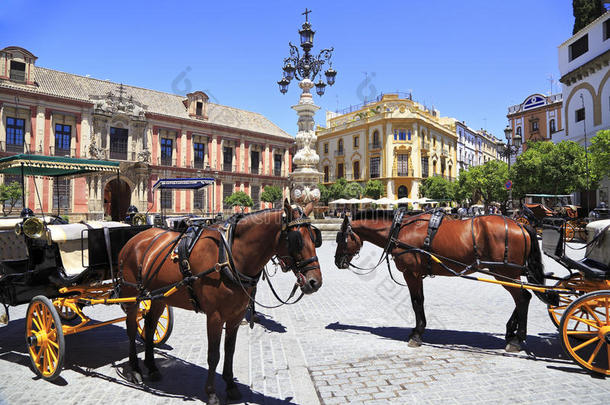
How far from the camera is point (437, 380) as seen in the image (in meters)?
3.90

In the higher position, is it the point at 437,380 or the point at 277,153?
the point at 277,153

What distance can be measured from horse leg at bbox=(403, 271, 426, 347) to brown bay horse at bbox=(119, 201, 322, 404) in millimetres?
2281

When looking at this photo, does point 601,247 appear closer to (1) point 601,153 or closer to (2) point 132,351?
(2) point 132,351

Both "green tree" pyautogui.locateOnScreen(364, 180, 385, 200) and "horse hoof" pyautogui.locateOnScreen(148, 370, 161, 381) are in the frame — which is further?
"green tree" pyautogui.locateOnScreen(364, 180, 385, 200)

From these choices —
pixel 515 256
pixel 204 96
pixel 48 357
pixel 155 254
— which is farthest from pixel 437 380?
pixel 204 96

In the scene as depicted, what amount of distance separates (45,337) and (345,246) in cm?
390

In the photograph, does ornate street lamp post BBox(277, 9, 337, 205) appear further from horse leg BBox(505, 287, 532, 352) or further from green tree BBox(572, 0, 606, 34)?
green tree BBox(572, 0, 606, 34)

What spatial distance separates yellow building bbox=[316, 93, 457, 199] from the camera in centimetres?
4125

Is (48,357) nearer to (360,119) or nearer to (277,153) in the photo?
(277,153)

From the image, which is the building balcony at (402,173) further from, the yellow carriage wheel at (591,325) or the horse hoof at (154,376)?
the horse hoof at (154,376)

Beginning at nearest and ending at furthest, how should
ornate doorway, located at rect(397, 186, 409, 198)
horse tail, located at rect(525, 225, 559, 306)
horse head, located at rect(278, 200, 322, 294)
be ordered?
horse head, located at rect(278, 200, 322, 294) → horse tail, located at rect(525, 225, 559, 306) → ornate doorway, located at rect(397, 186, 409, 198)

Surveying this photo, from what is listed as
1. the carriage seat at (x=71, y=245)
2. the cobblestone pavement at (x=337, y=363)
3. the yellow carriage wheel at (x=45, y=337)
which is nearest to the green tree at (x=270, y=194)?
the cobblestone pavement at (x=337, y=363)

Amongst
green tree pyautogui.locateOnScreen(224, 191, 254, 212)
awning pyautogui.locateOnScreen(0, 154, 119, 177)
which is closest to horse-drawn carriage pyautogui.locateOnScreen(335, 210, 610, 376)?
awning pyautogui.locateOnScreen(0, 154, 119, 177)

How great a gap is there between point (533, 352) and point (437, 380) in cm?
165
